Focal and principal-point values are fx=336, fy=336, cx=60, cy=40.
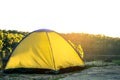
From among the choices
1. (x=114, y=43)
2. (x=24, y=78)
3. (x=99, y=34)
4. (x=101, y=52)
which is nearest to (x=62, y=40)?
(x=24, y=78)

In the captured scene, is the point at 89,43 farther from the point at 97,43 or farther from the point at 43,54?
the point at 43,54

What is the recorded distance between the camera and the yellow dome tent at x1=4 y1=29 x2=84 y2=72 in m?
14.0

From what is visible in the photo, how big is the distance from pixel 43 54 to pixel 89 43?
26.6 m

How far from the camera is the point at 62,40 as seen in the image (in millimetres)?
14883

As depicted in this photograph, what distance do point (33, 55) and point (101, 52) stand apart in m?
22.8

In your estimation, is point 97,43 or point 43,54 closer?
point 43,54

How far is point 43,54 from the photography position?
14.2 meters

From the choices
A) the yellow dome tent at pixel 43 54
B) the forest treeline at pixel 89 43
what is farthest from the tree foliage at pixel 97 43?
the yellow dome tent at pixel 43 54

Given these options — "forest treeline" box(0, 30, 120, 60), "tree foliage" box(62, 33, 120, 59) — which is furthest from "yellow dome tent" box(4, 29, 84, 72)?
"tree foliage" box(62, 33, 120, 59)

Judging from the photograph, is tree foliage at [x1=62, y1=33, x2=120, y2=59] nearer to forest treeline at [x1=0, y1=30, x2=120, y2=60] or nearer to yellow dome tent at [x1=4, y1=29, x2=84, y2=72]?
forest treeline at [x1=0, y1=30, x2=120, y2=60]

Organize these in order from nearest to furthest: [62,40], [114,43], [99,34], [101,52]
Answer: [62,40] < [101,52] < [114,43] < [99,34]

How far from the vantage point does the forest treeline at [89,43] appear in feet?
116

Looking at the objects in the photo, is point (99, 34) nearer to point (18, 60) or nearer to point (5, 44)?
point (5, 44)

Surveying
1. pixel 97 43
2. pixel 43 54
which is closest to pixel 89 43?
pixel 97 43
